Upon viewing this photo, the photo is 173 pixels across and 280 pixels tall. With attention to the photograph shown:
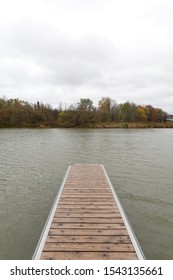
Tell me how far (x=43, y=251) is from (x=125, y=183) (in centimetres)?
676

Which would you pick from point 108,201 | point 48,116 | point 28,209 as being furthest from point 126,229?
point 48,116

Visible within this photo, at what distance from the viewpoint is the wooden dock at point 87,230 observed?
4.16 metres

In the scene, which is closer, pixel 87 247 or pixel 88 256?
pixel 88 256

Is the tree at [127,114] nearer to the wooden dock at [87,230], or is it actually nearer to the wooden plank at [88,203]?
the wooden dock at [87,230]

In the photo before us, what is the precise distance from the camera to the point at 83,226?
519 cm

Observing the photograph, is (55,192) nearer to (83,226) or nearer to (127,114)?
(83,226)

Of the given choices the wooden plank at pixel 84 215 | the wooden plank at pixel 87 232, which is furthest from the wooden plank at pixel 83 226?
the wooden plank at pixel 84 215

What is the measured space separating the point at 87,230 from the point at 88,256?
0.91 meters

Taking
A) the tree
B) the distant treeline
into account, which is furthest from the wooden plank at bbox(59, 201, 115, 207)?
the tree

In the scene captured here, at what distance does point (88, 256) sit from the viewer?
410 centimetres

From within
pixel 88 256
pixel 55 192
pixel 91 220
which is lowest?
pixel 55 192

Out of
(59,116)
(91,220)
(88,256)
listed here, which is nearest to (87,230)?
(91,220)
